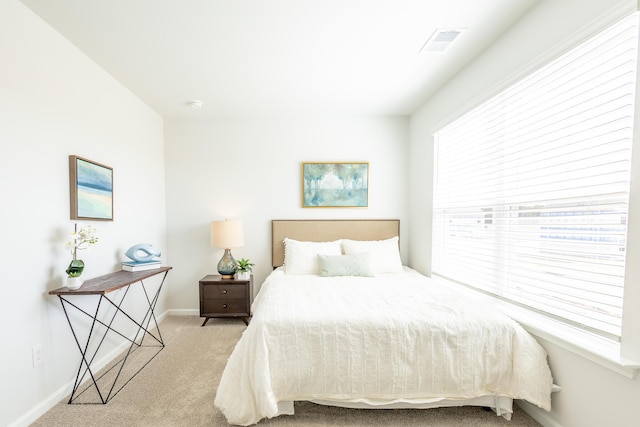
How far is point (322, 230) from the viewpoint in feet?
11.8

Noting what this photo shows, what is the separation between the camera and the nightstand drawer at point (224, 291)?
3.20 meters

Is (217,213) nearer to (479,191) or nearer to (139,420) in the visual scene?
(139,420)

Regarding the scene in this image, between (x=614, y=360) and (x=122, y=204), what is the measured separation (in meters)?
3.69

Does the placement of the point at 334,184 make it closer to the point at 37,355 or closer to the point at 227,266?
the point at 227,266

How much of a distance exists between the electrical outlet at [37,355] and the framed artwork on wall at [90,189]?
88 centimetres

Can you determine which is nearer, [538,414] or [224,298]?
[538,414]

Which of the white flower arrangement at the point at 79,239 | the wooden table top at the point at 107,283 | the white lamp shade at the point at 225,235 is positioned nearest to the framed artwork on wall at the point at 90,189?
the white flower arrangement at the point at 79,239

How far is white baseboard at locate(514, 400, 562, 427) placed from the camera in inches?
63.7

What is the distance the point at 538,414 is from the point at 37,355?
10.4 feet

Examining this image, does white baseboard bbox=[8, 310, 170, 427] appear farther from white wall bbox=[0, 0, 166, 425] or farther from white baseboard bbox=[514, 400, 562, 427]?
white baseboard bbox=[514, 400, 562, 427]

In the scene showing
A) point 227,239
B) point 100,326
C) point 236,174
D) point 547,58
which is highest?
point 547,58

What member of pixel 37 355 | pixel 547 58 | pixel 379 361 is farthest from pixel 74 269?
pixel 547 58

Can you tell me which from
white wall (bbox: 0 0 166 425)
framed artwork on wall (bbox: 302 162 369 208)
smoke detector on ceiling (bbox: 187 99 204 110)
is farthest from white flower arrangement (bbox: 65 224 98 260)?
framed artwork on wall (bbox: 302 162 369 208)

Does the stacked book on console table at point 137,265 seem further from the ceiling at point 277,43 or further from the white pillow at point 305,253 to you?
the ceiling at point 277,43
